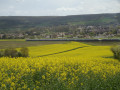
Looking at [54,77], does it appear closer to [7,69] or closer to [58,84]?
[58,84]

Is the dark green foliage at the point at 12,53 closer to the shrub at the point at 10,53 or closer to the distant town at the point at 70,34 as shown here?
the shrub at the point at 10,53

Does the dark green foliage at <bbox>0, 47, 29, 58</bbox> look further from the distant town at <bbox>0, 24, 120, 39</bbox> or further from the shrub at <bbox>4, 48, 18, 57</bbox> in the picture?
the distant town at <bbox>0, 24, 120, 39</bbox>

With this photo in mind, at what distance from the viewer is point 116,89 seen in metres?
9.24

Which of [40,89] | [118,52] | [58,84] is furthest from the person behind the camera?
[118,52]

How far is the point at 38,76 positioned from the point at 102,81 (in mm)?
3864

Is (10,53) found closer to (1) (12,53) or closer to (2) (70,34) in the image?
(1) (12,53)

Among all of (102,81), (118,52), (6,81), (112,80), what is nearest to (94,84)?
(102,81)

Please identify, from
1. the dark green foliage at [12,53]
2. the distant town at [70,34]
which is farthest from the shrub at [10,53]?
the distant town at [70,34]

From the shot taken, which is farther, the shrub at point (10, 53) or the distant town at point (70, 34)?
the distant town at point (70, 34)

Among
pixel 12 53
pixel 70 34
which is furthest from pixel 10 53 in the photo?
pixel 70 34

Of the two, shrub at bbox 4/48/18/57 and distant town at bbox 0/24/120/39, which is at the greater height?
shrub at bbox 4/48/18/57

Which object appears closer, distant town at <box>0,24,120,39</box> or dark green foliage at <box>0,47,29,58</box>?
dark green foliage at <box>0,47,29,58</box>

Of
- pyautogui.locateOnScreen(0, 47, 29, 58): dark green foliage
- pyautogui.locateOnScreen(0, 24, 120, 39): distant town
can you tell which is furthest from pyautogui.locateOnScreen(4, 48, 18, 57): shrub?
pyautogui.locateOnScreen(0, 24, 120, 39): distant town

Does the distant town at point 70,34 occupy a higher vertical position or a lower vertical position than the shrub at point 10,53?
lower
